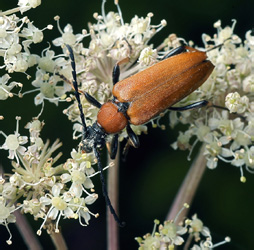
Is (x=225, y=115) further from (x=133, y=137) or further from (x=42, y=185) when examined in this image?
(x=42, y=185)

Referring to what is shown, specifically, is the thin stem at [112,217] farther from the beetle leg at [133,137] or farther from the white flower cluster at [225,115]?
the white flower cluster at [225,115]

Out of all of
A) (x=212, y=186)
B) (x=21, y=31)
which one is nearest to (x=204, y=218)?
(x=212, y=186)

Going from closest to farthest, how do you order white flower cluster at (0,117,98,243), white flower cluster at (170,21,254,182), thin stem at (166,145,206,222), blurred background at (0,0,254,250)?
white flower cluster at (0,117,98,243) → white flower cluster at (170,21,254,182) → thin stem at (166,145,206,222) → blurred background at (0,0,254,250)

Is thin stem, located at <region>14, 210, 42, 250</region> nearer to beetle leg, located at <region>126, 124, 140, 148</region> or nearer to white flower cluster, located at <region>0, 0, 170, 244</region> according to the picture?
white flower cluster, located at <region>0, 0, 170, 244</region>

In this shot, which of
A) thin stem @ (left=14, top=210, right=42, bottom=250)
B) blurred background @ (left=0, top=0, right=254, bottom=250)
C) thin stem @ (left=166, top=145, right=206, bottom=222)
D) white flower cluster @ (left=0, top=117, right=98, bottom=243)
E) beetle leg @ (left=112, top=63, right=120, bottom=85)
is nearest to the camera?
white flower cluster @ (left=0, top=117, right=98, bottom=243)

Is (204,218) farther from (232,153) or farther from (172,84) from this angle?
(172,84)

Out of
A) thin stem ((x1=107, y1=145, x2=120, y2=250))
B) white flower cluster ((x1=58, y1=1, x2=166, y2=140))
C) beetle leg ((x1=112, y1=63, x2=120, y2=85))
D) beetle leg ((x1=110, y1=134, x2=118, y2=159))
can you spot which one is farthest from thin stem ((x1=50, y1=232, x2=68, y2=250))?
beetle leg ((x1=112, y1=63, x2=120, y2=85))
